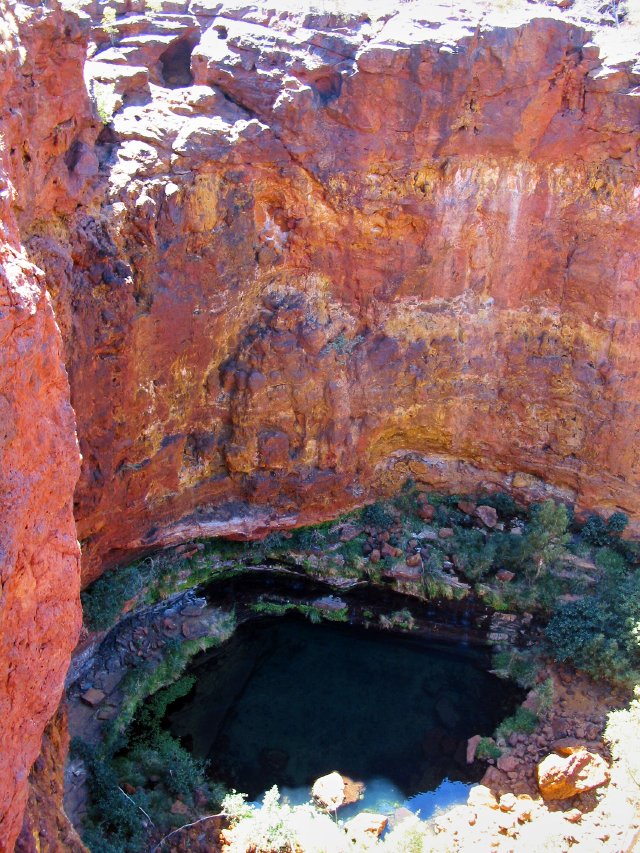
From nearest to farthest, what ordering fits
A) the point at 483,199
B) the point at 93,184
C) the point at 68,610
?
the point at 68,610 → the point at 93,184 → the point at 483,199

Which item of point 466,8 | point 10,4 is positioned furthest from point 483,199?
point 10,4

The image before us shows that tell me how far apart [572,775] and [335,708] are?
4.74 metres

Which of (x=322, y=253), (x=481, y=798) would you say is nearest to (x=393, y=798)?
(x=481, y=798)

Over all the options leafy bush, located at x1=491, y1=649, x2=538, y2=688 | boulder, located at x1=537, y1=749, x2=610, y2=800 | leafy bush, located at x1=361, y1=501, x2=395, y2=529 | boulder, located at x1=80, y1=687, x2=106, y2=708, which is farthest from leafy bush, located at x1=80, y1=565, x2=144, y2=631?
boulder, located at x1=537, y1=749, x2=610, y2=800

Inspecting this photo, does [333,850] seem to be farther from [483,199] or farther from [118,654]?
[483,199]

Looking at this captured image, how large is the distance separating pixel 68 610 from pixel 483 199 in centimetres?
1284

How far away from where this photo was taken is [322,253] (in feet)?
54.9

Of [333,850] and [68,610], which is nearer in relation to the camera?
[68,610]

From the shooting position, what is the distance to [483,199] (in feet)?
55.8

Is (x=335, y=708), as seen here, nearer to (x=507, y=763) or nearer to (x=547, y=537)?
(x=507, y=763)

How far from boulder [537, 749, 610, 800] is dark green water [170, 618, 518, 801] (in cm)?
143

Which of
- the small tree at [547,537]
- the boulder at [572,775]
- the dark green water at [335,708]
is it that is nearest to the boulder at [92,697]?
the dark green water at [335,708]

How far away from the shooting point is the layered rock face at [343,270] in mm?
13930

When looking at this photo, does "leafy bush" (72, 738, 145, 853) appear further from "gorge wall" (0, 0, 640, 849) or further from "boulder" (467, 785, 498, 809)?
"boulder" (467, 785, 498, 809)
